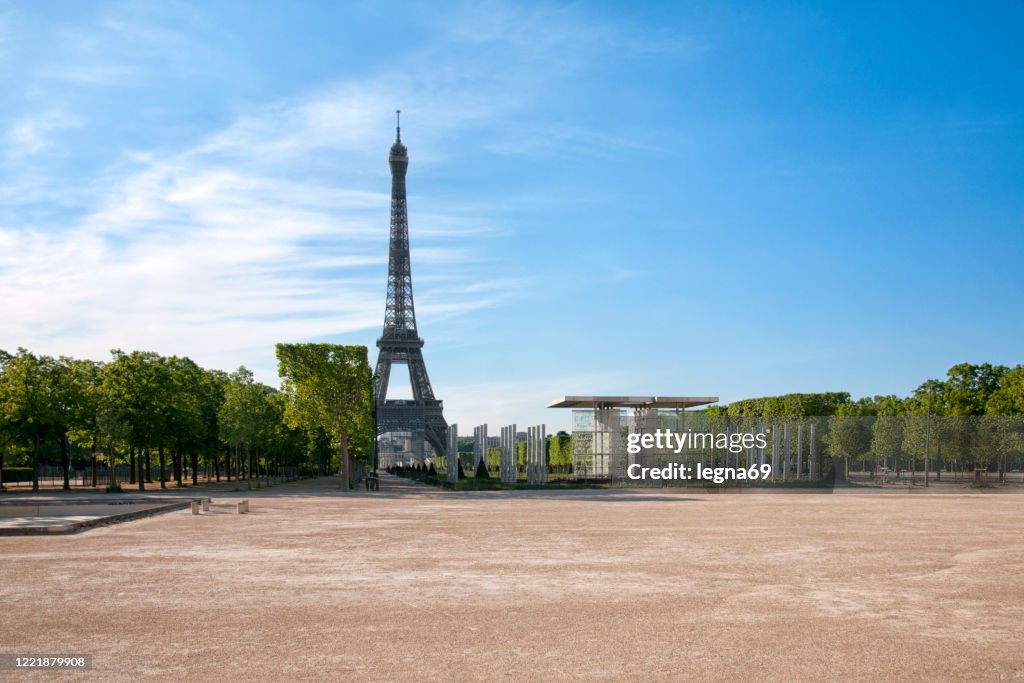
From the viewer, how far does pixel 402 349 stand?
117875mm

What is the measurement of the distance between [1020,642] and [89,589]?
41.4 feet

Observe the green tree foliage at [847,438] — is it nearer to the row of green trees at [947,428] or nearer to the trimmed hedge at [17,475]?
the row of green trees at [947,428]

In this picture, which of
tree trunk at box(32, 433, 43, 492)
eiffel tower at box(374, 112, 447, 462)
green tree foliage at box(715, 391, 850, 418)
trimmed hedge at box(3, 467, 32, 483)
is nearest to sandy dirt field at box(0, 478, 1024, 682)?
tree trunk at box(32, 433, 43, 492)

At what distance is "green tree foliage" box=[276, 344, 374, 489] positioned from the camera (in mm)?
55062

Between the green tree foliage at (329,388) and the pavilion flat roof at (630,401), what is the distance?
14.0m

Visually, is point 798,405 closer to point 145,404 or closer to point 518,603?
point 145,404

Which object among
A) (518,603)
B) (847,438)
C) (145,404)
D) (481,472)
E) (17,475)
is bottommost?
(481,472)

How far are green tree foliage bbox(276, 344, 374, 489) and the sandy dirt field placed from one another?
3133cm

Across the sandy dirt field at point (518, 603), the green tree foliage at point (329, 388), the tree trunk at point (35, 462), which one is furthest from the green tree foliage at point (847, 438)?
the tree trunk at point (35, 462)

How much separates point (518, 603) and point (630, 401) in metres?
49.3

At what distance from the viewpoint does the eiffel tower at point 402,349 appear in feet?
364

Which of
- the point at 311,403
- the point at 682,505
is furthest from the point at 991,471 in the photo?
the point at 311,403
